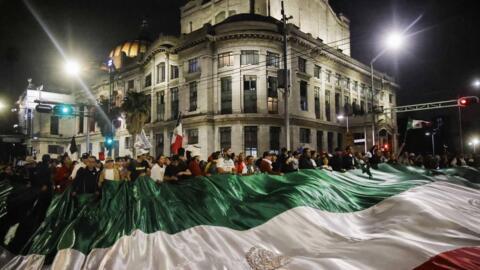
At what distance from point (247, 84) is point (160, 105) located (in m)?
14.2

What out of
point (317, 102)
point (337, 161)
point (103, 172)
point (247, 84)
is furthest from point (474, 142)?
point (103, 172)

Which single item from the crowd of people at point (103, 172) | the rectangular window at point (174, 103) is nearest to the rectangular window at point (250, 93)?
the rectangular window at point (174, 103)

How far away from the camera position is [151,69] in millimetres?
45094

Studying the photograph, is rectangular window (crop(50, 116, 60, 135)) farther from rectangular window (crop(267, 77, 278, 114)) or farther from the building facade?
rectangular window (crop(267, 77, 278, 114))

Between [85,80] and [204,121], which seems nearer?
[204,121]

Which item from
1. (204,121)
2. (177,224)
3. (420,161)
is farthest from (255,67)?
(177,224)

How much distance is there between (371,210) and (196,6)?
5052cm

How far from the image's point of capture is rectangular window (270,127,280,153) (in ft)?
113

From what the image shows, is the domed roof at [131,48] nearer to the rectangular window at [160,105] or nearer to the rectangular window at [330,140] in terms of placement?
the rectangular window at [160,105]

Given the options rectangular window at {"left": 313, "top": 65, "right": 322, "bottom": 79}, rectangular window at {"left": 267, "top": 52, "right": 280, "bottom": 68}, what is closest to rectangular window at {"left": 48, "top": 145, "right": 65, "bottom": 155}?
rectangular window at {"left": 267, "top": 52, "right": 280, "bottom": 68}

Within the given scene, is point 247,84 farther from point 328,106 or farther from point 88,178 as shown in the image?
point 88,178

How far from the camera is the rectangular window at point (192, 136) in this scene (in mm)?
36219

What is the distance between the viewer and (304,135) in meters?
38.2

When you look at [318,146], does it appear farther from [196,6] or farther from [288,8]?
[196,6]
